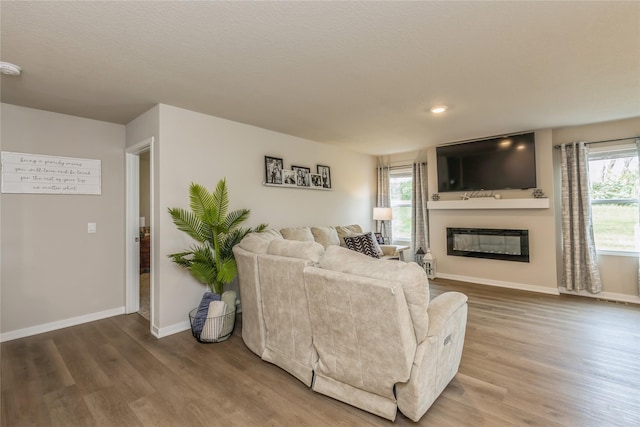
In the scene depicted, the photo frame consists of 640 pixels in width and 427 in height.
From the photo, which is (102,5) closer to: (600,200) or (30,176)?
(30,176)

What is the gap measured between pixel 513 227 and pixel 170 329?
4.84 metres

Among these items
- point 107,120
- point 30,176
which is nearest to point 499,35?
point 107,120

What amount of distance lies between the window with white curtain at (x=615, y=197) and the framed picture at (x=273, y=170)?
428 centimetres

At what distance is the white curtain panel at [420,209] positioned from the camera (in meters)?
5.56

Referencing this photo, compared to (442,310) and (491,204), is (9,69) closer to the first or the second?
(442,310)

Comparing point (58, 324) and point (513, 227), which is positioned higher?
point (513, 227)

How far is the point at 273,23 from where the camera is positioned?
1.76 meters

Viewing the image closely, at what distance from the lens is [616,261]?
3990mm

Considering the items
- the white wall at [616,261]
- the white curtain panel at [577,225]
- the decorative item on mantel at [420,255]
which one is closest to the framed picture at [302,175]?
the decorative item on mantel at [420,255]

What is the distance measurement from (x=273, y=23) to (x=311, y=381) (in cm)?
230

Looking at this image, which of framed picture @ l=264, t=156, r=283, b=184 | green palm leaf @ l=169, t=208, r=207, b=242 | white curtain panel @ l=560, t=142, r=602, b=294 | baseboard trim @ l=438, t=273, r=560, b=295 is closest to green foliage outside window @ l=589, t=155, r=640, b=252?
white curtain panel @ l=560, t=142, r=602, b=294

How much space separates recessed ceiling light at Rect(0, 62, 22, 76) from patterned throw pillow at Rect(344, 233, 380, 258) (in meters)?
3.77

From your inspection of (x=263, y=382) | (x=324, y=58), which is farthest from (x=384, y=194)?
(x=263, y=382)

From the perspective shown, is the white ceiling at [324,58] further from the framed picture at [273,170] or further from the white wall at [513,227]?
the white wall at [513,227]
